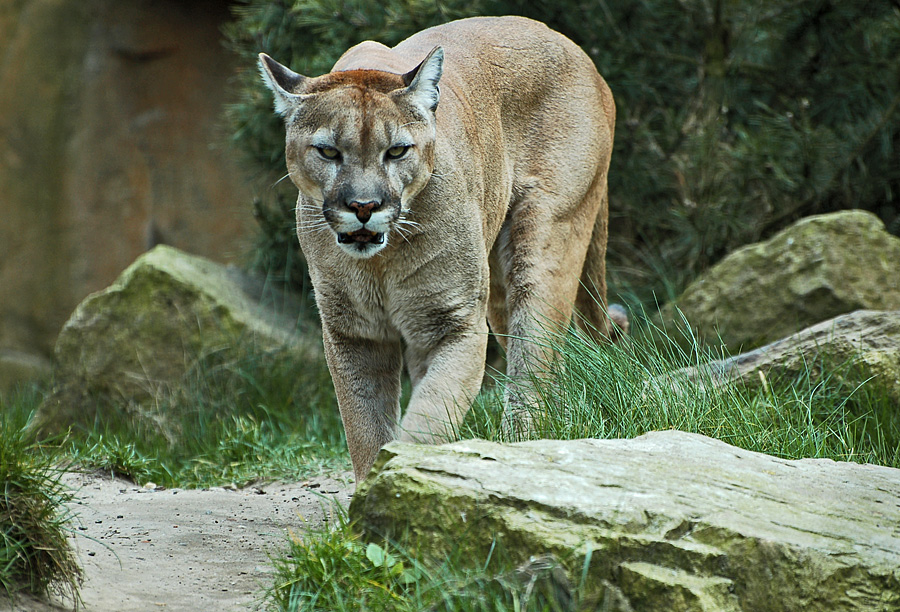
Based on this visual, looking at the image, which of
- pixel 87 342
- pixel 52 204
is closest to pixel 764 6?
pixel 87 342

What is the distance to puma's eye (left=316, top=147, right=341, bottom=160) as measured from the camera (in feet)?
11.2

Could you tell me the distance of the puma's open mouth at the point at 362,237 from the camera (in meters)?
3.34

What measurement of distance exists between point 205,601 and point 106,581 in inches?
14.2

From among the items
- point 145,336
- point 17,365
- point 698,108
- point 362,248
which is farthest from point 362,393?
point 17,365

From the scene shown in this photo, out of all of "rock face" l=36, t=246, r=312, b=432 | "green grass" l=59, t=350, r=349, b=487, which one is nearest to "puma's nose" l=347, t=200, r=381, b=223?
"green grass" l=59, t=350, r=349, b=487

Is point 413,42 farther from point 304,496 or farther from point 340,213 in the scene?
point 304,496

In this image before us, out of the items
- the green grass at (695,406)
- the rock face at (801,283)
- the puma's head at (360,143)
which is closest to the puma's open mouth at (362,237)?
the puma's head at (360,143)

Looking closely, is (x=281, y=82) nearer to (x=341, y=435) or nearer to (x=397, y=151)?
(x=397, y=151)

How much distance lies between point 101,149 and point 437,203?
22.0ft

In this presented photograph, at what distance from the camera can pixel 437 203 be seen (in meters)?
3.68

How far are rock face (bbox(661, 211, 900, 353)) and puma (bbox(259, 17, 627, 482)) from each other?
1.12 metres

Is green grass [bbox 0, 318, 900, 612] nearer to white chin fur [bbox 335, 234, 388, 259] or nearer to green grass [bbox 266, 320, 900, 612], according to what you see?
green grass [bbox 266, 320, 900, 612]

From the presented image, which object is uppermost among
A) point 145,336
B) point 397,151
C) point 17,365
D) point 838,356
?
point 397,151

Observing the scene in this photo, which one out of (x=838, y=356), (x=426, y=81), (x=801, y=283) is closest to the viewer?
(x=426, y=81)
